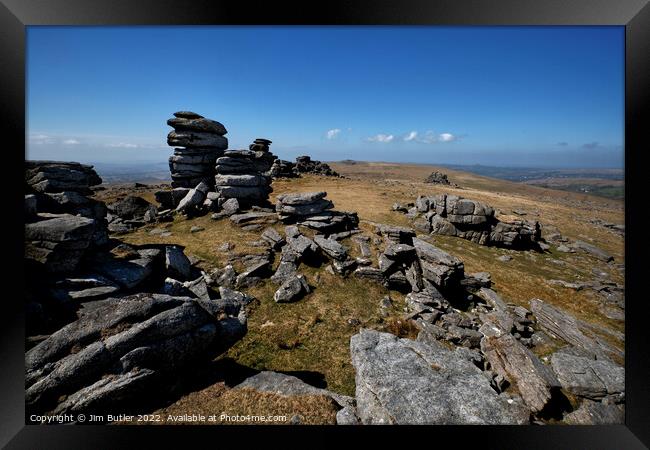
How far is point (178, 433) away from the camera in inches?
292

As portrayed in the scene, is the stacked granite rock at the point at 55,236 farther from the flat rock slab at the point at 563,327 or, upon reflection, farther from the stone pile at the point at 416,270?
the flat rock slab at the point at 563,327

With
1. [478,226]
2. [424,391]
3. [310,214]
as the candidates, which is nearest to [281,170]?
[310,214]

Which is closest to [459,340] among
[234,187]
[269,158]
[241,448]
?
[241,448]

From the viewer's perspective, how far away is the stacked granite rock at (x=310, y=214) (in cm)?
2454

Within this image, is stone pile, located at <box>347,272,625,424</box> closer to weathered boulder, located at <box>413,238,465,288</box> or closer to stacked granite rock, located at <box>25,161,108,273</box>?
weathered boulder, located at <box>413,238,465,288</box>

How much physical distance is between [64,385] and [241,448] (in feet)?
15.3

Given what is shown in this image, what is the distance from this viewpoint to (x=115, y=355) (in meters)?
7.62

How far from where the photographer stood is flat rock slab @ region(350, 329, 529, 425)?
25.1 ft

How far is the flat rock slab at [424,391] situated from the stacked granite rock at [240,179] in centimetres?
2282

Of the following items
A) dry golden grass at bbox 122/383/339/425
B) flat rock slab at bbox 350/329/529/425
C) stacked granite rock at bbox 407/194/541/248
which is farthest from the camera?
stacked granite rock at bbox 407/194/541/248

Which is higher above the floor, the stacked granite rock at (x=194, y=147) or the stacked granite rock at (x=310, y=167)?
the stacked granite rock at (x=310, y=167)

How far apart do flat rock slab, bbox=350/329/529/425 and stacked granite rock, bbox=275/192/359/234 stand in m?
15.3

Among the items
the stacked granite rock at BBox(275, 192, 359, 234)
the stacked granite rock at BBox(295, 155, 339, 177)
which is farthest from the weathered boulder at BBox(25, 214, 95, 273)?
the stacked granite rock at BBox(295, 155, 339, 177)

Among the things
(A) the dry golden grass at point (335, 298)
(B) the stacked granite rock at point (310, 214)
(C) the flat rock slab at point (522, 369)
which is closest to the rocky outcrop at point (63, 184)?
(A) the dry golden grass at point (335, 298)
